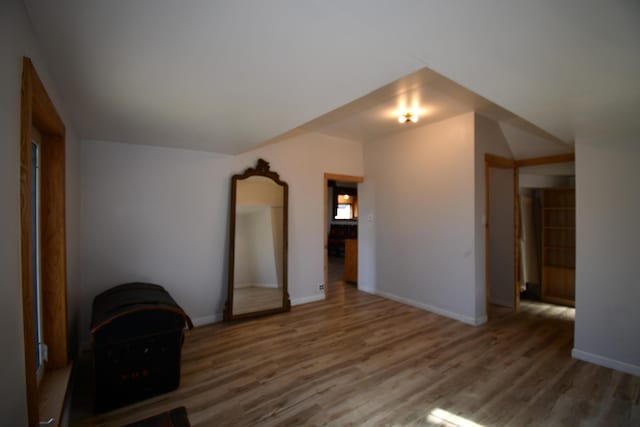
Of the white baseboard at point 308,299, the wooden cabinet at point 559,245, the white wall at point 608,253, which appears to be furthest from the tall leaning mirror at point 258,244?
the wooden cabinet at point 559,245

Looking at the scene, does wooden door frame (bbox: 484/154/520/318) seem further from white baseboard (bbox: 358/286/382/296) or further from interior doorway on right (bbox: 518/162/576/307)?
white baseboard (bbox: 358/286/382/296)

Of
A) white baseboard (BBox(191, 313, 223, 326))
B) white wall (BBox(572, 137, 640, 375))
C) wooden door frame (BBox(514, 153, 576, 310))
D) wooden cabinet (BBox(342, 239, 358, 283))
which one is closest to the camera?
white wall (BBox(572, 137, 640, 375))

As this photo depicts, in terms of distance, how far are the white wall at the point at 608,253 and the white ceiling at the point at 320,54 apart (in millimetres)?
418

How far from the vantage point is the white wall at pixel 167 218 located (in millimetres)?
3133

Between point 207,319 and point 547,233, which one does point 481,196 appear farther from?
point 207,319

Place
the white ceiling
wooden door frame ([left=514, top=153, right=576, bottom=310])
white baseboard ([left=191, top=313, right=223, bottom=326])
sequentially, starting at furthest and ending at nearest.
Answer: wooden door frame ([left=514, top=153, right=576, bottom=310]), white baseboard ([left=191, top=313, right=223, bottom=326]), the white ceiling

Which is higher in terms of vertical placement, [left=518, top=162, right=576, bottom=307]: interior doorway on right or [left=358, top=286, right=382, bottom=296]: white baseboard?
[left=518, top=162, right=576, bottom=307]: interior doorway on right

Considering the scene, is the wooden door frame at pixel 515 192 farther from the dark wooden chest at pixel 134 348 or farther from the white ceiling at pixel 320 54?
the dark wooden chest at pixel 134 348

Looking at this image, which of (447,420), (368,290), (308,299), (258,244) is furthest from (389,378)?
(368,290)

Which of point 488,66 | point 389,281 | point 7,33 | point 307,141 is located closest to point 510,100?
point 488,66

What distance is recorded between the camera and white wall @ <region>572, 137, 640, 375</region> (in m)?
2.60

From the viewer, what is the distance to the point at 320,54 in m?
1.46

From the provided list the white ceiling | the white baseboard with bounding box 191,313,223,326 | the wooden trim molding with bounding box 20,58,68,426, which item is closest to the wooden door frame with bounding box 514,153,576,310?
the white ceiling

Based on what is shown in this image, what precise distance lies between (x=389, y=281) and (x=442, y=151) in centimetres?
218
